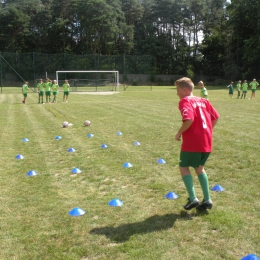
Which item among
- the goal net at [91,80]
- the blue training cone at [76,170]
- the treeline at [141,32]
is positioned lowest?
the blue training cone at [76,170]

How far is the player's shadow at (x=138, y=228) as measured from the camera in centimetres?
351

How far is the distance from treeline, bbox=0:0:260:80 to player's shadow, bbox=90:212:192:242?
6047 cm

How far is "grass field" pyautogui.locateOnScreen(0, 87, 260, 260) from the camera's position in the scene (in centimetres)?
324

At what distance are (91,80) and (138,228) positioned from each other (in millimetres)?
38070

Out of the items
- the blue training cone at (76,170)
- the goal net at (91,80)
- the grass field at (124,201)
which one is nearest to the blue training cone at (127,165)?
the grass field at (124,201)

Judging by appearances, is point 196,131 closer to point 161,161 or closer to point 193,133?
point 193,133

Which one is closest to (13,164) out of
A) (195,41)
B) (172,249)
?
(172,249)

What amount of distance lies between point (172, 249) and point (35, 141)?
658 cm

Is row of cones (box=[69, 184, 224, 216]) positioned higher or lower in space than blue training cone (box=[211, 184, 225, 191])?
lower

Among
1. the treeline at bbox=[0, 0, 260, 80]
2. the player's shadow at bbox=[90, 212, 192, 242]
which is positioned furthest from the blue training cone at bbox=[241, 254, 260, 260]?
the treeline at bbox=[0, 0, 260, 80]

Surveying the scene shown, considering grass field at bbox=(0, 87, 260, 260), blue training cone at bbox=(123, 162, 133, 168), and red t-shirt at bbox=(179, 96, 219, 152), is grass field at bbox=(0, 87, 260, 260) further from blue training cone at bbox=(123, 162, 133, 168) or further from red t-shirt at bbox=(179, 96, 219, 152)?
red t-shirt at bbox=(179, 96, 219, 152)

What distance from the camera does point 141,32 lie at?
76812 mm

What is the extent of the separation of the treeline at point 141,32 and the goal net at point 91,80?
87.4 feet

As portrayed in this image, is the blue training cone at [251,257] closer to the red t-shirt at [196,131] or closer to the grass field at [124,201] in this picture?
the grass field at [124,201]
